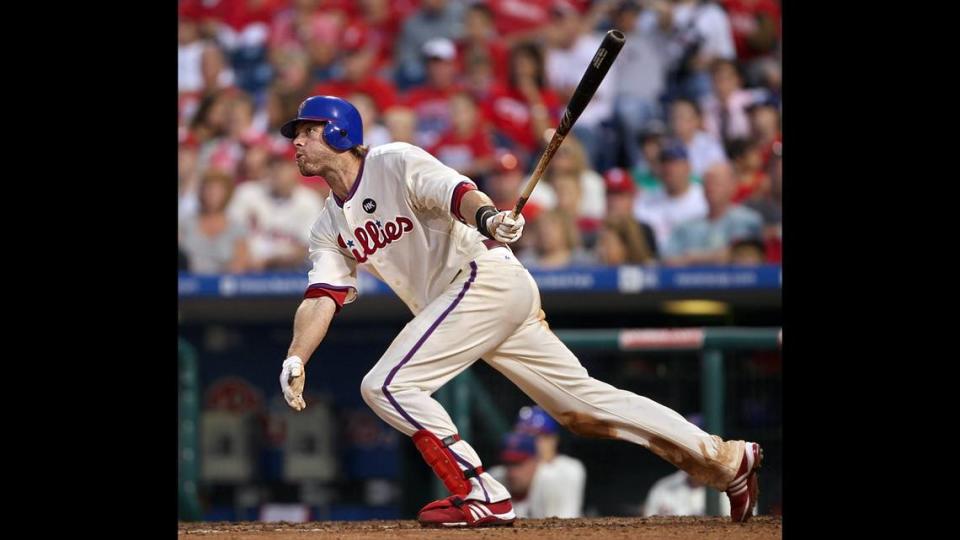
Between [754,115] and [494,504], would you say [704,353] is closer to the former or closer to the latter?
[754,115]

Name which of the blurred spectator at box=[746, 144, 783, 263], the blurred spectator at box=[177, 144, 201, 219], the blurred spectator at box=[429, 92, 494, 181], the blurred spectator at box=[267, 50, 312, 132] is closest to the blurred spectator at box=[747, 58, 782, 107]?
the blurred spectator at box=[746, 144, 783, 263]

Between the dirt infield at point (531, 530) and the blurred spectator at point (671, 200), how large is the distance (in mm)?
3943

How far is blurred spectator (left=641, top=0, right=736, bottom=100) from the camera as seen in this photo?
1036 centimetres

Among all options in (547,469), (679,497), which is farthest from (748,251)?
(547,469)

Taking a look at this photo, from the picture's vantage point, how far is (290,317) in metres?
9.66

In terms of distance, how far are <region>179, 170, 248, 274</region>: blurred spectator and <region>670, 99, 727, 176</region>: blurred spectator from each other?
3.04m

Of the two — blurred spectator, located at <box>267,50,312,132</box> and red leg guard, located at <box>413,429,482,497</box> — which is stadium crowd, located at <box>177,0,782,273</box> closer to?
blurred spectator, located at <box>267,50,312,132</box>

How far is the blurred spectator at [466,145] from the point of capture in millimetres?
9805

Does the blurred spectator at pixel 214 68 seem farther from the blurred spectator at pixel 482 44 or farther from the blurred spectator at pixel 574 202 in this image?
the blurred spectator at pixel 574 202

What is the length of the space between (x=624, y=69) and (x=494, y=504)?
606 centimetres

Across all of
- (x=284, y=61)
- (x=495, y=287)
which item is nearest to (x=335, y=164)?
(x=495, y=287)

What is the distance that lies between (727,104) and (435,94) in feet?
6.81

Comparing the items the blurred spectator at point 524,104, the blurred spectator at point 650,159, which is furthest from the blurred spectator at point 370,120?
the blurred spectator at point 650,159
